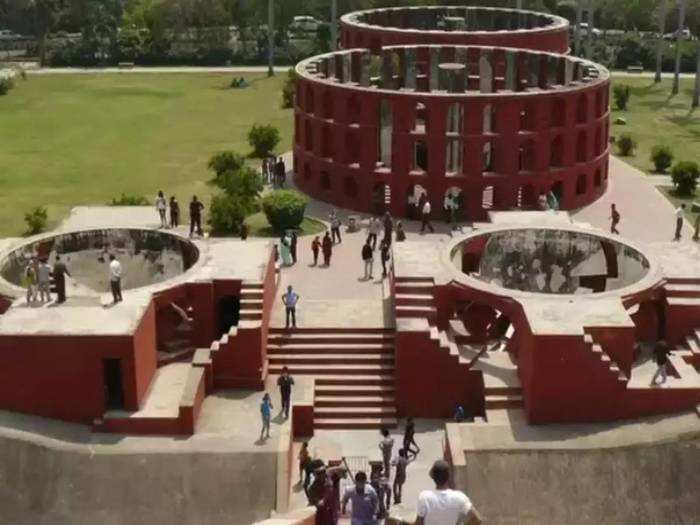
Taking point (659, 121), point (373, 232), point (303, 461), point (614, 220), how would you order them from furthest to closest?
point (659, 121) < point (614, 220) < point (373, 232) < point (303, 461)

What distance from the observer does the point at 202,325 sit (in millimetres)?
27297

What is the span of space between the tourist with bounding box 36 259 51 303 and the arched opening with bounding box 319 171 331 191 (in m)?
17.7

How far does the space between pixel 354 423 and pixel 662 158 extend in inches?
1034

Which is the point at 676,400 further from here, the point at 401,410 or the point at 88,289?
the point at 88,289

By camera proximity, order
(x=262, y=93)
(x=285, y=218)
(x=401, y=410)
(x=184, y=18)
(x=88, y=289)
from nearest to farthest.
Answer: (x=401, y=410)
(x=88, y=289)
(x=285, y=218)
(x=262, y=93)
(x=184, y=18)

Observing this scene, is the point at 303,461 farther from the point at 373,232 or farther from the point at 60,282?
the point at 373,232

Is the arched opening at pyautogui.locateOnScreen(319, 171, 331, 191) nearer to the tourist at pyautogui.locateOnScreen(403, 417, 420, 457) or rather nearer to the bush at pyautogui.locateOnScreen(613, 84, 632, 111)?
the tourist at pyautogui.locateOnScreen(403, 417, 420, 457)

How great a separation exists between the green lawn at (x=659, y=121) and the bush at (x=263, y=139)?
1534 centimetres

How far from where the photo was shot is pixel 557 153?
41.0 metres

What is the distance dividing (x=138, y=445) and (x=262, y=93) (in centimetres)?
4521

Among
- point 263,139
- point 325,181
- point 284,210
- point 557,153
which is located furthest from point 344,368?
point 263,139

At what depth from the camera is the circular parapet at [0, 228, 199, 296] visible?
29.5 metres

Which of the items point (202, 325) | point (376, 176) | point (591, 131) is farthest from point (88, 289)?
point (591, 131)

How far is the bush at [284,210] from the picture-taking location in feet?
123
